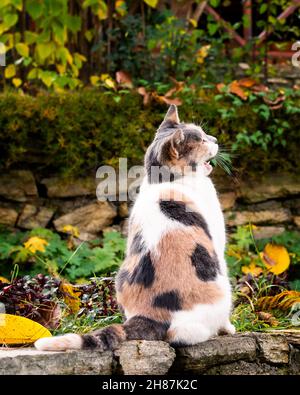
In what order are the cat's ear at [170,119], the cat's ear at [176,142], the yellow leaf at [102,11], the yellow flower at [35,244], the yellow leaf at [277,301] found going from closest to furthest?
the cat's ear at [176,142]
the cat's ear at [170,119]
the yellow leaf at [277,301]
the yellow flower at [35,244]
the yellow leaf at [102,11]

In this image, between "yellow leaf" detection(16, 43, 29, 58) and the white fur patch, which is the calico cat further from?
"yellow leaf" detection(16, 43, 29, 58)

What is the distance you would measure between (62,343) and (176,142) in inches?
41.0

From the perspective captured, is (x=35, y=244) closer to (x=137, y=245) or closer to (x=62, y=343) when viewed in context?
(x=137, y=245)

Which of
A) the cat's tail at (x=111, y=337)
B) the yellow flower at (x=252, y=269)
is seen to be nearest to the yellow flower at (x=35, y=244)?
the yellow flower at (x=252, y=269)

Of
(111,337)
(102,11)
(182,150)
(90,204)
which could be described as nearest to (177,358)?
(111,337)

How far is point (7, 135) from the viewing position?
18.1ft

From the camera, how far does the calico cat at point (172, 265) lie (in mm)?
2639

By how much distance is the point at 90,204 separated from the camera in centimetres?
573

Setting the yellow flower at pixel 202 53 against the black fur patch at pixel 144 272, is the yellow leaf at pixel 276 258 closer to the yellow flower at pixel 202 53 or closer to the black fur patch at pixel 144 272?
the yellow flower at pixel 202 53

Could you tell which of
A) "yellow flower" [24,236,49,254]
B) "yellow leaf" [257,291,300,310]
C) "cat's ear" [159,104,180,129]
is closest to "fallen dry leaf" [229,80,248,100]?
"yellow flower" [24,236,49,254]

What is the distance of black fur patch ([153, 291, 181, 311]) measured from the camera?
264 cm

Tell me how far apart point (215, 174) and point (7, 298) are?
2777 millimetres

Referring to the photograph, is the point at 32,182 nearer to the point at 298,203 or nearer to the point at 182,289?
the point at 298,203

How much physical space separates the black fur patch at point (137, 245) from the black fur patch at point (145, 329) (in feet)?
0.98
